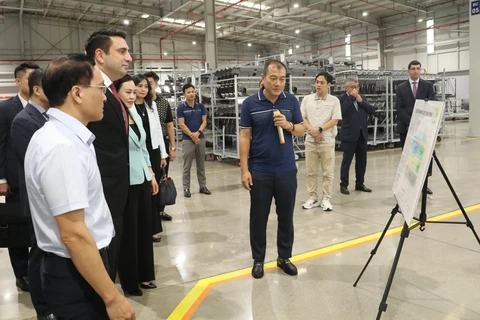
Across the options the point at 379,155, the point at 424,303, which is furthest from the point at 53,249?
the point at 379,155

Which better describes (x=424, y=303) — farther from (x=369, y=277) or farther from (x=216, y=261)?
(x=216, y=261)

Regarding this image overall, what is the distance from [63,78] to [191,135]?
5.39 meters

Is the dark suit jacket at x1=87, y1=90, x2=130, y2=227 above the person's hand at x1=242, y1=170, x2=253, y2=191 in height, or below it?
above

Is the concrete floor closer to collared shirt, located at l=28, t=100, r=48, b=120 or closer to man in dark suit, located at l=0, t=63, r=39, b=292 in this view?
man in dark suit, located at l=0, t=63, r=39, b=292

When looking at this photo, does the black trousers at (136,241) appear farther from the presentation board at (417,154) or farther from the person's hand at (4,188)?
the presentation board at (417,154)

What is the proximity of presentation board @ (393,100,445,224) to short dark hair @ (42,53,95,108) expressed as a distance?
1970 millimetres

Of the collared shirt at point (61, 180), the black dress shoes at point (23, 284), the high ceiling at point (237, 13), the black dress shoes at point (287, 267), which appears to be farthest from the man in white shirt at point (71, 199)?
the high ceiling at point (237, 13)

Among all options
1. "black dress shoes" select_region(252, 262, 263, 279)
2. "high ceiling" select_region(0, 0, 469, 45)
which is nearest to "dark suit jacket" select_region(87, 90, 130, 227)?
"black dress shoes" select_region(252, 262, 263, 279)

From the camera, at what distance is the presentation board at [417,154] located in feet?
8.07

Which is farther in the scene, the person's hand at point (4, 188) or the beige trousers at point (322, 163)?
the beige trousers at point (322, 163)

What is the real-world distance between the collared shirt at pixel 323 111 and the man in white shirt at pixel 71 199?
4368 mm

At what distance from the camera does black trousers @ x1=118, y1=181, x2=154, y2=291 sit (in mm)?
3033

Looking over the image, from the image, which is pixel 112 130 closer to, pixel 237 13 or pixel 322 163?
pixel 322 163

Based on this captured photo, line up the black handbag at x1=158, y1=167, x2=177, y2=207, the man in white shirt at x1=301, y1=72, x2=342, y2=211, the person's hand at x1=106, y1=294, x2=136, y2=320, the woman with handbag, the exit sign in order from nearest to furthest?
1. the person's hand at x1=106, y1=294, x2=136, y2=320
2. the woman with handbag
3. the black handbag at x1=158, y1=167, x2=177, y2=207
4. the man in white shirt at x1=301, y1=72, x2=342, y2=211
5. the exit sign
